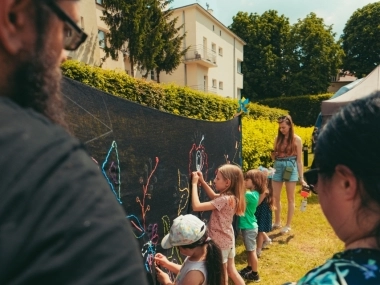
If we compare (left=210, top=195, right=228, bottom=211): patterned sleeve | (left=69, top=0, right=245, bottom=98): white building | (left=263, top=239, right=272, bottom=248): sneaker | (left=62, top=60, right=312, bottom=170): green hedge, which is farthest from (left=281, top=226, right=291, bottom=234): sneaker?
(left=69, top=0, right=245, bottom=98): white building

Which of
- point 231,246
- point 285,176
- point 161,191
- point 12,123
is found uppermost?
point 12,123

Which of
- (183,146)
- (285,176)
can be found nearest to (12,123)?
(183,146)

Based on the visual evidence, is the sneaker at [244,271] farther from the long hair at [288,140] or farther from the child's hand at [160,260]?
the long hair at [288,140]

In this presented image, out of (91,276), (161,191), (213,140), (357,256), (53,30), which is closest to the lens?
(91,276)

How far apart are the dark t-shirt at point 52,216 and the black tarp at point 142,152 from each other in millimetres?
1550

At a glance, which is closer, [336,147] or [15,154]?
[15,154]

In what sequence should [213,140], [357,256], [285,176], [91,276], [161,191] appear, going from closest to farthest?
[91,276] < [357,256] < [161,191] < [213,140] < [285,176]

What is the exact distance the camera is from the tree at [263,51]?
40.3 m

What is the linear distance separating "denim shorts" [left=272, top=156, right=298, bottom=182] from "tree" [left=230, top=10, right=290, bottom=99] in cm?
3557

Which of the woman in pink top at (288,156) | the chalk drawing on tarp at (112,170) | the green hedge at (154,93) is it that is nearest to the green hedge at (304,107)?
the green hedge at (154,93)

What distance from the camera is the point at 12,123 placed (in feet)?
1.75

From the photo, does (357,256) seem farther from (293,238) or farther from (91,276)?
(293,238)

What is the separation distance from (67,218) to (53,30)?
14.3 inches

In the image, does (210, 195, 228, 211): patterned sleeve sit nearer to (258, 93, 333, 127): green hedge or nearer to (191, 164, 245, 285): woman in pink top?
(191, 164, 245, 285): woman in pink top
